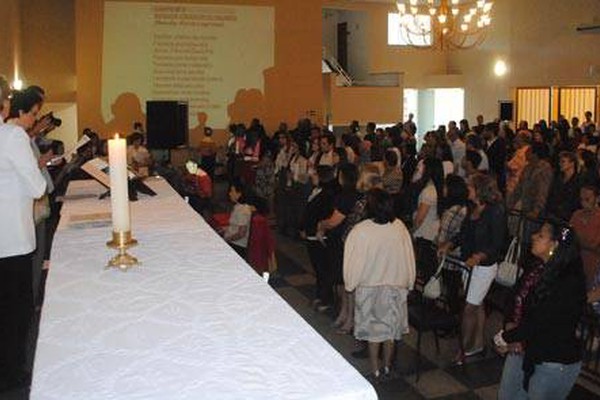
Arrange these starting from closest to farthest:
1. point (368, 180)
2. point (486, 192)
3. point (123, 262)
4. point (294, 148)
Result: point (123, 262) → point (486, 192) → point (368, 180) → point (294, 148)

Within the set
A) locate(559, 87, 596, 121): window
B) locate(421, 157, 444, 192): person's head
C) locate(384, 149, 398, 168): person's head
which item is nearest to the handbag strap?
locate(421, 157, 444, 192): person's head

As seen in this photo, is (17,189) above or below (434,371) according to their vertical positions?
above

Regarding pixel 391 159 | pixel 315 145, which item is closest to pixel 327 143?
pixel 315 145

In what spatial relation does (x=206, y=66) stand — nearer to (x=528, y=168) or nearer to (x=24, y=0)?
(x=24, y=0)

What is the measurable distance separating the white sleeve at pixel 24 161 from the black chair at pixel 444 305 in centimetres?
287

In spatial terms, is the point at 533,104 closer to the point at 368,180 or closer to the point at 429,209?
the point at 429,209

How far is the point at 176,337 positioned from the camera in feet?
4.93

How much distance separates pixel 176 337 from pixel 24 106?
2.17 meters

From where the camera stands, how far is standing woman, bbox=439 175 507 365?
4758 mm

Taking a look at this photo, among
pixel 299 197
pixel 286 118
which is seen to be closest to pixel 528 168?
pixel 299 197

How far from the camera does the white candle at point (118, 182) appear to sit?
2.13 metres

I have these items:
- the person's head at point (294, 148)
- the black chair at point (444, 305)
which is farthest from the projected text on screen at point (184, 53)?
the black chair at point (444, 305)

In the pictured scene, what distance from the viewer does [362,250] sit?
4.36 metres

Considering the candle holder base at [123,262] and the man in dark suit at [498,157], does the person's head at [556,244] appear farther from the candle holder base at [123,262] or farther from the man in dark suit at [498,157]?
the man in dark suit at [498,157]
